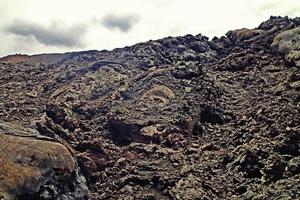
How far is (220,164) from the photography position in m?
18.1

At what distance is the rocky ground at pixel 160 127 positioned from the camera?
16094 millimetres

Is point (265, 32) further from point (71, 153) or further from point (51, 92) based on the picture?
point (71, 153)

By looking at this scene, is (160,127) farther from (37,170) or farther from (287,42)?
(287,42)

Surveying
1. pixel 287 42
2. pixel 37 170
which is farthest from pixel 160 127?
pixel 287 42

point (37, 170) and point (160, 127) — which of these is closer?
point (37, 170)

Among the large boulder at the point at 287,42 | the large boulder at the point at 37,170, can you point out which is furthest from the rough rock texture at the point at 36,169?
the large boulder at the point at 287,42

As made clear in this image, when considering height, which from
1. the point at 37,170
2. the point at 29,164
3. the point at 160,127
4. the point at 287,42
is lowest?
the point at 37,170

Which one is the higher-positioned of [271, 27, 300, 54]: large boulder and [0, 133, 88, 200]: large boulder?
[271, 27, 300, 54]: large boulder

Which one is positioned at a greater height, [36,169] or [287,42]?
[287,42]

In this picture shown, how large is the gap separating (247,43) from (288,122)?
16959 mm

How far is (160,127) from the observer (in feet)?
73.7

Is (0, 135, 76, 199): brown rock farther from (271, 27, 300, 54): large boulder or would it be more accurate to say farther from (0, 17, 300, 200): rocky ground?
(271, 27, 300, 54): large boulder

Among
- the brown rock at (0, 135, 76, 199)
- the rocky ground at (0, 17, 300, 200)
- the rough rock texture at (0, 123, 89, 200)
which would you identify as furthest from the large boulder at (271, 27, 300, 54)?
the brown rock at (0, 135, 76, 199)

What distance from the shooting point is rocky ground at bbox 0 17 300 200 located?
16094 millimetres
